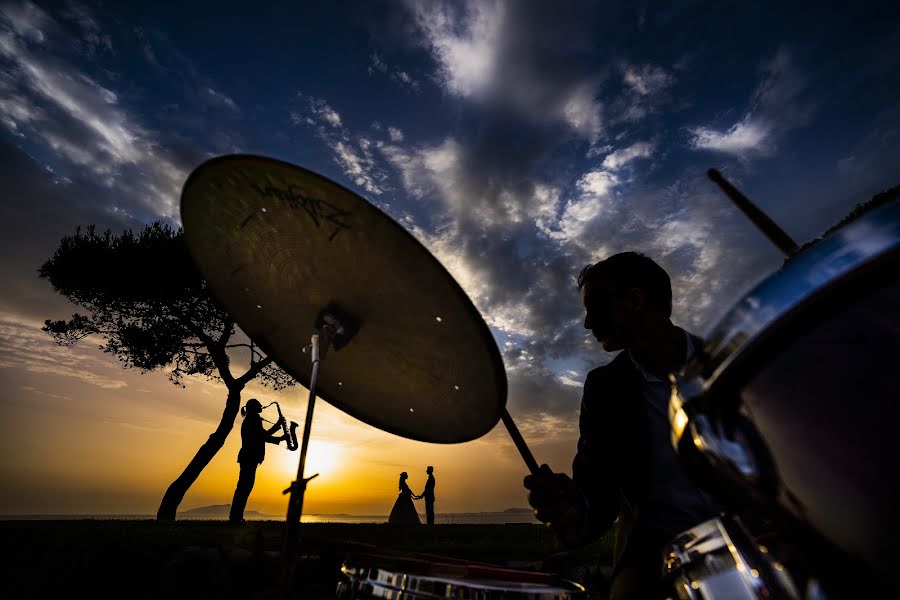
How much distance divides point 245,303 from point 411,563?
1.57 m

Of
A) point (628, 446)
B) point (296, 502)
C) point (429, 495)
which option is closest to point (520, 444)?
point (628, 446)

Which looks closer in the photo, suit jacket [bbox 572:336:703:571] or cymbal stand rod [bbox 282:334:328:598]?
cymbal stand rod [bbox 282:334:328:598]

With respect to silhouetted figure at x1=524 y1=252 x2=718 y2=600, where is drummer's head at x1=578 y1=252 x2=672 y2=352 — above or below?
above

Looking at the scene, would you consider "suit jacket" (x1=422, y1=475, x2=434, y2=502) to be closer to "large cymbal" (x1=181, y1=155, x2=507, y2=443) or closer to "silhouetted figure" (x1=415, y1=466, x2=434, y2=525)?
"silhouetted figure" (x1=415, y1=466, x2=434, y2=525)

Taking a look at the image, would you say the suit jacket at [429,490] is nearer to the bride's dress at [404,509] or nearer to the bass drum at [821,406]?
the bride's dress at [404,509]

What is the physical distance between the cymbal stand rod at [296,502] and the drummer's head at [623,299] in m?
1.67

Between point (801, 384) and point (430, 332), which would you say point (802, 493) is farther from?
point (430, 332)

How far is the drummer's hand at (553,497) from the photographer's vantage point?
183 centimetres

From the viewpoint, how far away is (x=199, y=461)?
15469 mm

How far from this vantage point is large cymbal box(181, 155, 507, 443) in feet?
5.51

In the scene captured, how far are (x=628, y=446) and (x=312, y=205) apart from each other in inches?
79.1

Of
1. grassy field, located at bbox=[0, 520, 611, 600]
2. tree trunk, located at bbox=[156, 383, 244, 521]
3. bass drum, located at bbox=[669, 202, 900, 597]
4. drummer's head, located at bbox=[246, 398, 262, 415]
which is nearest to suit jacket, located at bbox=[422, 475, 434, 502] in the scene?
tree trunk, located at bbox=[156, 383, 244, 521]

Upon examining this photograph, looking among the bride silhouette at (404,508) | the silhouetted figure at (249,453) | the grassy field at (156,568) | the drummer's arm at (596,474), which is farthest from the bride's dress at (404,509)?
the drummer's arm at (596,474)

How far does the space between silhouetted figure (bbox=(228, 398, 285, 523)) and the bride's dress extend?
6585 mm
